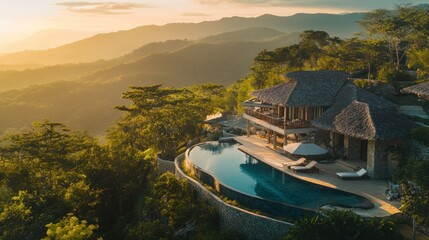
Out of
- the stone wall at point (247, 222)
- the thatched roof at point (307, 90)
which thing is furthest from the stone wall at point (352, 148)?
the stone wall at point (247, 222)

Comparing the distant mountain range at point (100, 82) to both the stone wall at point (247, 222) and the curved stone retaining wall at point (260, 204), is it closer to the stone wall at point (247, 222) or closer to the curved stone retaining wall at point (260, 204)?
the curved stone retaining wall at point (260, 204)

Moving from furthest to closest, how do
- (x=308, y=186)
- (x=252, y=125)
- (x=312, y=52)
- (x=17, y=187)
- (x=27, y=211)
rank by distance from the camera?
(x=312, y=52) < (x=252, y=125) < (x=17, y=187) < (x=308, y=186) < (x=27, y=211)

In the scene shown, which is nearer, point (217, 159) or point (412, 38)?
point (217, 159)

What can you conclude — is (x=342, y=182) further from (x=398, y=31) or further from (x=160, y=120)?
(x=398, y=31)

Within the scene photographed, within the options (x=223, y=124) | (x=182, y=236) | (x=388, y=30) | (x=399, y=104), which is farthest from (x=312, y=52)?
(x=182, y=236)

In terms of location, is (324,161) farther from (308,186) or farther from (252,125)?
(252,125)

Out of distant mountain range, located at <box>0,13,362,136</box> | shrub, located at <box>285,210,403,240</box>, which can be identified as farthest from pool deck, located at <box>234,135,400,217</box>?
distant mountain range, located at <box>0,13,362,136</box>

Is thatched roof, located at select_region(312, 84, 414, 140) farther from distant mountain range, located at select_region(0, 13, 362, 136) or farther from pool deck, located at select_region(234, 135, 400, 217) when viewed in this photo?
distant mountain range, located at select_region(0, 13, 362, 136)
